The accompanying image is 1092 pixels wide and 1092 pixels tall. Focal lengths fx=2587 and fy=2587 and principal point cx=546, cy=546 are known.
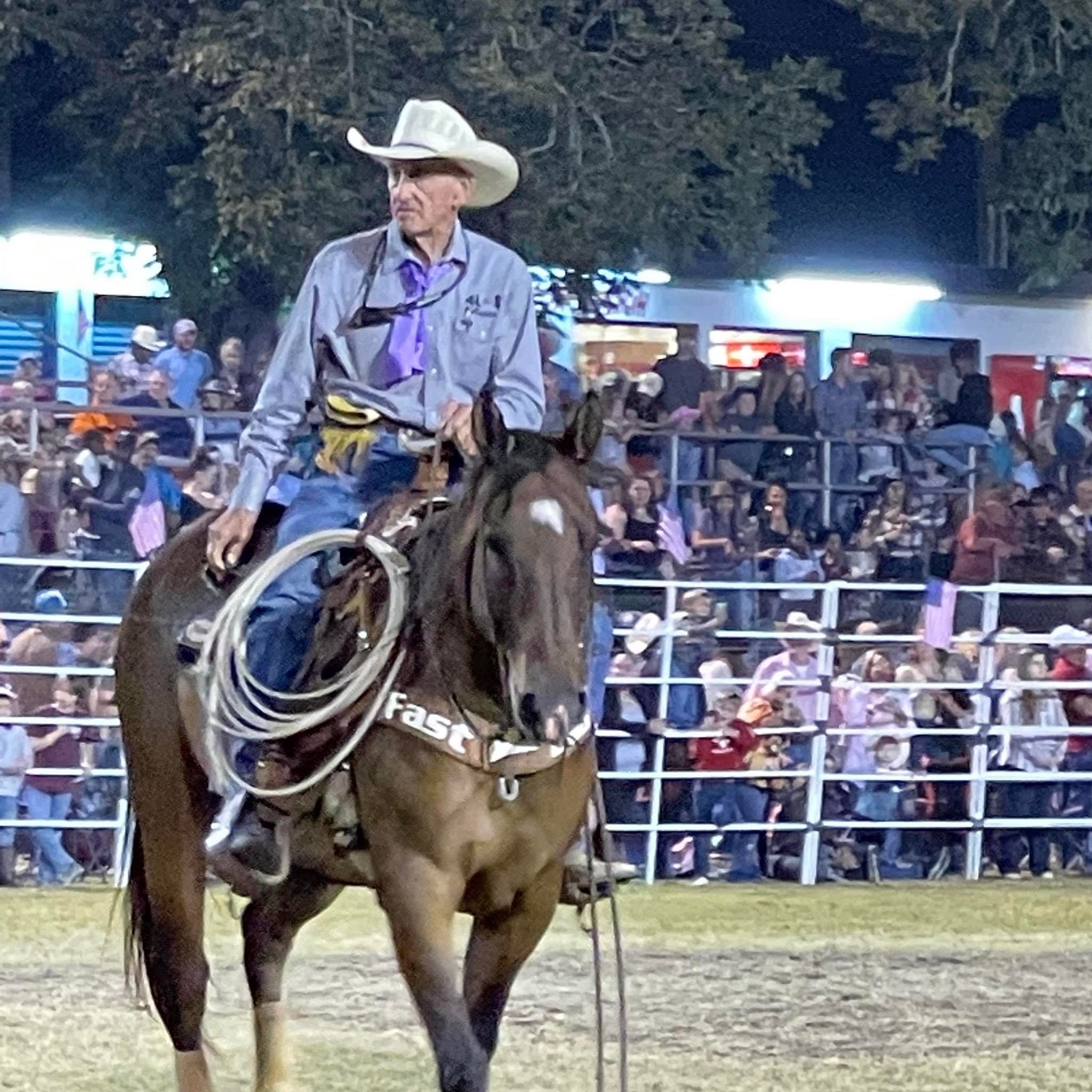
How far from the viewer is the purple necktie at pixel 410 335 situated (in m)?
6.34

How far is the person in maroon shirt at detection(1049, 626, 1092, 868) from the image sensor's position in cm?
1592

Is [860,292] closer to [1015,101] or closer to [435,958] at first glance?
[1015,101]

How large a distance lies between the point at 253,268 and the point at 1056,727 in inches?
272

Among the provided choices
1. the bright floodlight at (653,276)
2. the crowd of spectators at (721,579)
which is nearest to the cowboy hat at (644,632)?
the crowd of spectators at (721,579)

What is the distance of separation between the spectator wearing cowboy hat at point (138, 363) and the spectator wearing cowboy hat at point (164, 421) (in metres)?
0.06

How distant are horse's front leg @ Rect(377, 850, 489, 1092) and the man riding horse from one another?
619 millimetres

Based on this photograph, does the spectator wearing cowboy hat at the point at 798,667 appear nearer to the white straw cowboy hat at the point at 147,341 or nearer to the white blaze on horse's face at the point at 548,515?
the white straw cowboy hat at the point at 147,341

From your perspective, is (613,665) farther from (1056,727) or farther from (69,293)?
(69,293)

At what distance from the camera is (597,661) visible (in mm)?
8164

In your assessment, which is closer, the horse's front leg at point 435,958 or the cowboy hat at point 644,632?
the horse's front leg at point 435,958

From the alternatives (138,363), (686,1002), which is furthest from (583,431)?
(138,363)

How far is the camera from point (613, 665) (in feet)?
48.3

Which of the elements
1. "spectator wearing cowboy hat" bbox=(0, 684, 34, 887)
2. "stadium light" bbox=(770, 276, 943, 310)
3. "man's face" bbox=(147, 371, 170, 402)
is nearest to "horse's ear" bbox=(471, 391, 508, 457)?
"spectator wearing cowboy hat" bbox=(0, 684, 34, 887)

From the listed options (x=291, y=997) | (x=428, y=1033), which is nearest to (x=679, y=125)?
(x=291, y=997)
